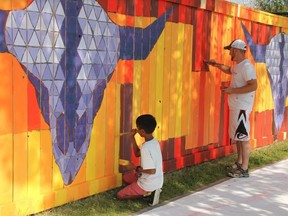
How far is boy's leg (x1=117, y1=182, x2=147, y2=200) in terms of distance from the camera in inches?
194

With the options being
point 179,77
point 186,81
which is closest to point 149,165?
point 179,77

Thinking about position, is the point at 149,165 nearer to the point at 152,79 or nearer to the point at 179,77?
the point at 152,79

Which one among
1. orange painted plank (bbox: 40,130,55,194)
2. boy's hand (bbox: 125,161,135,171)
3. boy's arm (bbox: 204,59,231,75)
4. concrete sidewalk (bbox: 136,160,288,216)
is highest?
boy's arm (bbox: 204,59,231,75)

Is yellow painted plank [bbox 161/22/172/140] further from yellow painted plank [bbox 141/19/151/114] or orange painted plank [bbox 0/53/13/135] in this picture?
orange painted plank [bbox 0/53/13/135]

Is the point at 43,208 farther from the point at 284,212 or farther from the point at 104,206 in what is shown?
the point at 284,212

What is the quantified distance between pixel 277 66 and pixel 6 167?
227 inches

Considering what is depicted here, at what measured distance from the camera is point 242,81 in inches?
250

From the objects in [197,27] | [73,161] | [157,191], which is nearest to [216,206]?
[157,191]

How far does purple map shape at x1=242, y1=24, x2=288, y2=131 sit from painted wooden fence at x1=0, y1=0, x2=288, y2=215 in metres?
0.97

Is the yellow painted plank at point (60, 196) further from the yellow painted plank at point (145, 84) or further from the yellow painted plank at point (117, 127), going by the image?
the yellow painted plank at point (145, 84)

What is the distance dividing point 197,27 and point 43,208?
3.22m

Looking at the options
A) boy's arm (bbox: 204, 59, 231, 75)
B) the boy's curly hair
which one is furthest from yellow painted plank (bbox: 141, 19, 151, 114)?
boy's arm (bbox: 204, 59, 231, 75)

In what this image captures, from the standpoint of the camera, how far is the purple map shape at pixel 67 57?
163 inches

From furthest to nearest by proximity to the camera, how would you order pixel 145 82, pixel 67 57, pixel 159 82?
1. pixel 159 82
2. pixel 145 82
3. pixel 67 57
